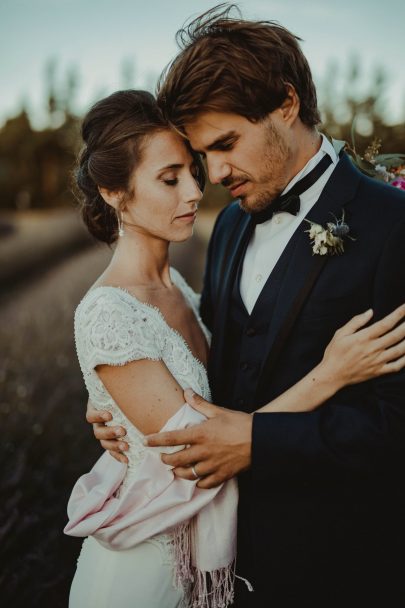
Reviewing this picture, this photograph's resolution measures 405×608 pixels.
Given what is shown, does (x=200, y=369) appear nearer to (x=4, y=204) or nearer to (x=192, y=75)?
(x=192, y=75)

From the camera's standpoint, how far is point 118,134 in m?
2.44

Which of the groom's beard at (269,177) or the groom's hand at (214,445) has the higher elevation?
the groom's beard at (269,177)

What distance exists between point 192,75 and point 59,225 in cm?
759

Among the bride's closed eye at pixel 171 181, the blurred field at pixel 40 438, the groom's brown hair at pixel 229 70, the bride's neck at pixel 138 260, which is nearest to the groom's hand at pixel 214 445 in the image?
the bride's neck at pixel 138 260

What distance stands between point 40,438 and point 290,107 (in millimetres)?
3059

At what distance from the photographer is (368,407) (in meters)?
2.00

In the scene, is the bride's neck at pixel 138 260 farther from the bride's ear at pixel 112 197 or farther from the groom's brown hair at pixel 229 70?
the groom's brown hair at pixel 229 70

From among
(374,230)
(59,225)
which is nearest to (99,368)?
(374,230)

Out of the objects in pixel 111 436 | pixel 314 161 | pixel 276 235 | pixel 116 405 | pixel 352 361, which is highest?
pixel 314 161

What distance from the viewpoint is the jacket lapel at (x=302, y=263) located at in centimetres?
210

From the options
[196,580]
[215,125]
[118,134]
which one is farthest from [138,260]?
[196,580]

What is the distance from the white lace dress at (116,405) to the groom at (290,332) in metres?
0.18

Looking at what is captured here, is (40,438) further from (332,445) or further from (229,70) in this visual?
(229,70)

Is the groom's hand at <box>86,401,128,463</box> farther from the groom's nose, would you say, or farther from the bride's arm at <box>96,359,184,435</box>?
the groom's nose
